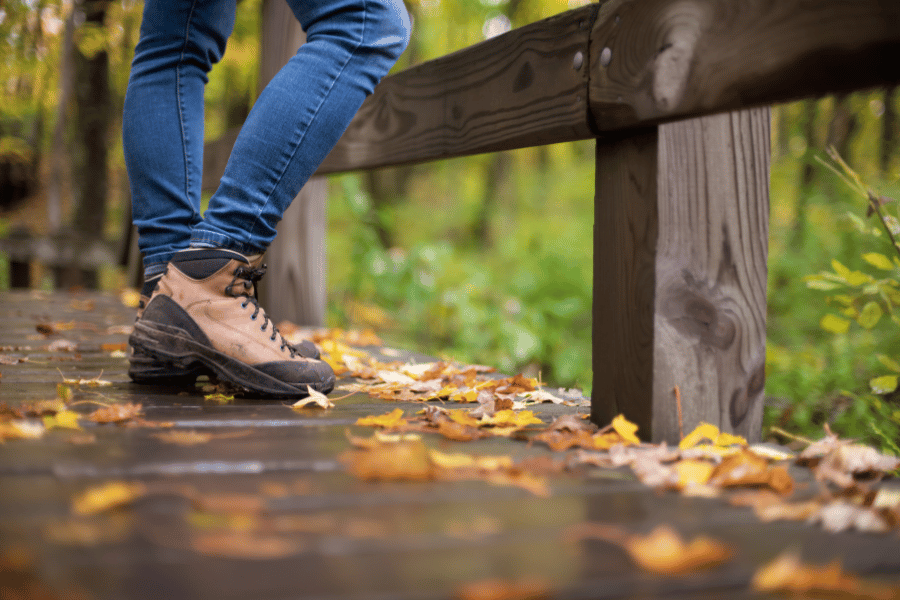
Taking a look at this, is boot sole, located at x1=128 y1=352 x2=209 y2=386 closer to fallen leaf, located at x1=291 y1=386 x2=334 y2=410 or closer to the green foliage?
fallen leaf, located at x1=291 y1=386 x2=334 y2=410

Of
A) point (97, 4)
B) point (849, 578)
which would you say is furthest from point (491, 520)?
point (97, 4)

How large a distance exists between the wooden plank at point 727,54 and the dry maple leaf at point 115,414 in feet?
3.29

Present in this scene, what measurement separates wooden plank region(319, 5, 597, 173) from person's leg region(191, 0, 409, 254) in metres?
0.21

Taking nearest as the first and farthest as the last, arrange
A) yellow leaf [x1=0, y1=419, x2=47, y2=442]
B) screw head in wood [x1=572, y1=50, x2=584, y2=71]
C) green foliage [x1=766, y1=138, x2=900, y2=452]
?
yellow leaf [x1=0, y1=419, x2=47, y2=442], screw head in wood [x1=572, y1=50, x2=584, y2=71], green foliage [x1=766, y1=138, x2=900, y2=452]

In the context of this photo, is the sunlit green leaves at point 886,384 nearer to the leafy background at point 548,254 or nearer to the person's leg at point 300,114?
the leafy background at point 548,254

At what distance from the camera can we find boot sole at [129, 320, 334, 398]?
4.83ft

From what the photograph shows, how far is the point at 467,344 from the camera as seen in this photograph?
4414 mm

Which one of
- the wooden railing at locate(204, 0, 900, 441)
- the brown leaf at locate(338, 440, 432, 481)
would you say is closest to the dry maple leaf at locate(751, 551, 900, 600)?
the brown leaf at locate(338, 440, 432, 481)

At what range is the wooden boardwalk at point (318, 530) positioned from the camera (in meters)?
0.58

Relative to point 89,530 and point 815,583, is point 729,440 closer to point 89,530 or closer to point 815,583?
point 815,583

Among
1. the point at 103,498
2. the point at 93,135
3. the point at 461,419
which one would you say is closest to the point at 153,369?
the point at 461,419

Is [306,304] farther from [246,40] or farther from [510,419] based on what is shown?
[246,40]

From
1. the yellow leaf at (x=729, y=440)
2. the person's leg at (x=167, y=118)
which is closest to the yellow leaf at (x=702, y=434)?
the yellow leaf at (x=729, y=440)

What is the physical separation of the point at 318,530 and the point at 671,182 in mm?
827
